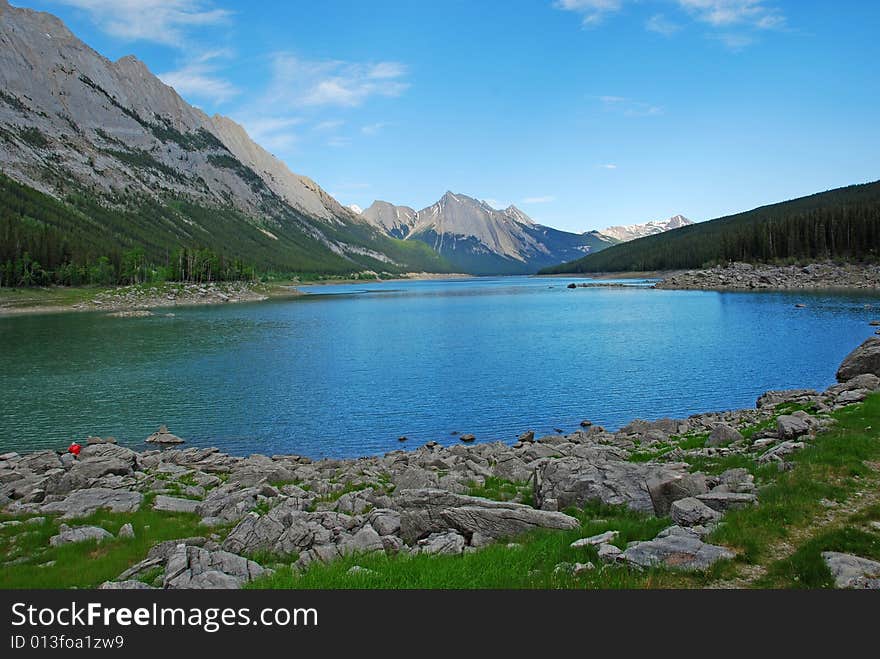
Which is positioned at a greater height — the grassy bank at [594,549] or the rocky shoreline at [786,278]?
the rocky shoreline at [786,278]

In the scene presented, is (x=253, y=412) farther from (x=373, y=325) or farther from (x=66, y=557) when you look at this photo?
(x=373, y=325)

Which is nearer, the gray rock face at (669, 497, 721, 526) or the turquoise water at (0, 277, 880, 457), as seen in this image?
the gray rock face at (669, 497, 721, 526)

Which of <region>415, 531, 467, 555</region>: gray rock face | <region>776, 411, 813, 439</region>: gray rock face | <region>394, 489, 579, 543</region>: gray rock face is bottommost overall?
<region>415, 531, 467, 555</region>: gray rock face

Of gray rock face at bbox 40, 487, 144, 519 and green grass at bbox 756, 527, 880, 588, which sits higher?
green grass at bbox 756, 527, 880, 588

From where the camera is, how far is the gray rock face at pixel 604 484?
1620 centimetres

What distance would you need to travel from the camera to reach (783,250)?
177 metres

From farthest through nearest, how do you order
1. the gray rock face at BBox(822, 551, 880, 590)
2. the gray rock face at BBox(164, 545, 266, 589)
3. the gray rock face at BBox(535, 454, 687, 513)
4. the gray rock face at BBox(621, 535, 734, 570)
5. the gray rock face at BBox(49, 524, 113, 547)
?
1. the gray rock face at BBox(535, 454, 687, 513)
2. the gray rock face at BBox(49, 524, 113, 547)
3. the gray rock face at BBox(164, 545, 266, 589)
4. the gray rock face at BBox(621, 535, 734, 570)
5. the gray rock face at BBox(822, 551, 880, 590)

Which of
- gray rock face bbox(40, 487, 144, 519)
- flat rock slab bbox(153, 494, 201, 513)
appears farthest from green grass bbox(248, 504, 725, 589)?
gray rock face bbox(40, 487, 144, 519)

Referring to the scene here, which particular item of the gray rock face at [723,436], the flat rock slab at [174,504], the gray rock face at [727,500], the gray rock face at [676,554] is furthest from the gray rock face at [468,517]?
the gray rock face at [723,436]

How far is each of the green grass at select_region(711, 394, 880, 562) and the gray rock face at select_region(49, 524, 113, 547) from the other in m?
16.3

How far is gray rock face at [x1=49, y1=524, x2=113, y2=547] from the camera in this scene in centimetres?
1550

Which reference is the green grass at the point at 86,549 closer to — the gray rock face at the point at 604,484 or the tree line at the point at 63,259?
the gray rock face at the point at 604,484

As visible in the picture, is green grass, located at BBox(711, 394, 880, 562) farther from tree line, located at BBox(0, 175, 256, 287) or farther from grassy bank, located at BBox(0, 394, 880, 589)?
tree line, located at BBox(0, 175, 256, 287)

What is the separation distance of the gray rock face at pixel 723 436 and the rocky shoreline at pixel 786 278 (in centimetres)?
14195
